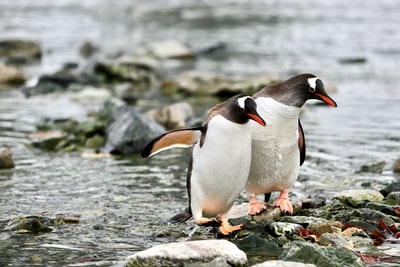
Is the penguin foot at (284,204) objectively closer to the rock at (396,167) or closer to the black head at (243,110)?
the black head at (243,110)

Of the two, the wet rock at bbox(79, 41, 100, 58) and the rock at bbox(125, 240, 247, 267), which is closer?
the rock at bbox(125, 240, 247, 267)

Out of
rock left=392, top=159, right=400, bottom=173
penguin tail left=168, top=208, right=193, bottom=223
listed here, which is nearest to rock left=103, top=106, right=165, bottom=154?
rock left=392, top=159, right=400, bottom=173

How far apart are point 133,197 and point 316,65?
12.9m

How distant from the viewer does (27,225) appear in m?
7.64

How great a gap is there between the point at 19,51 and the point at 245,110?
1828 centimetres

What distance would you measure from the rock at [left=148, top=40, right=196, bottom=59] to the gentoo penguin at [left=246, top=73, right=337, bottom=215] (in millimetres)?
15849

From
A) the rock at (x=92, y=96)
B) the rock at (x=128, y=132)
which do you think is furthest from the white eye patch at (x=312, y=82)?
the rock at (x=92, y=96)

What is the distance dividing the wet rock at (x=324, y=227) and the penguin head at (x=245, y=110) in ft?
3.48

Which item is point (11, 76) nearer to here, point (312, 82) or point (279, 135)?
point (279, 135)

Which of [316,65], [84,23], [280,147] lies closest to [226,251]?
[280,147]

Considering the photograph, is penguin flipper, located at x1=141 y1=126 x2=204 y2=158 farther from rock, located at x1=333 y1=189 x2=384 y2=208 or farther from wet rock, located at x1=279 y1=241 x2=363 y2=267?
rock, located at x1=333 y1=189 x2=384 y2=208

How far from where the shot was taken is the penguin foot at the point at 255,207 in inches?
307

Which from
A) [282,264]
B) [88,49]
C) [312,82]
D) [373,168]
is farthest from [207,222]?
[88,49]

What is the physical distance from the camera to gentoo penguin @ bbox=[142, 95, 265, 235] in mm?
7098
